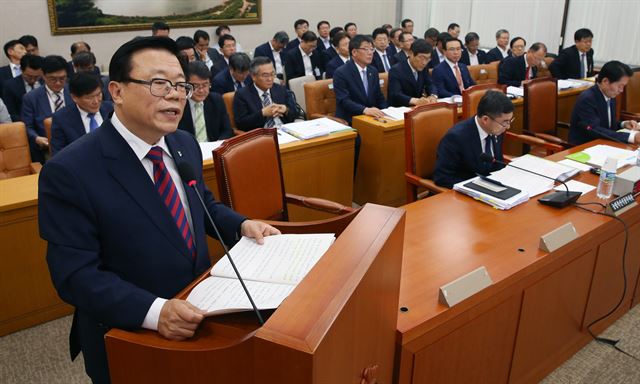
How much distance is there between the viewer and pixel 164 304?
1023 millimetres

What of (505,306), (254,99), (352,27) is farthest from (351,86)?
(352,27)

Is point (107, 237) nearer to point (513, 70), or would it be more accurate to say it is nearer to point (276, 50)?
point (513, 70)

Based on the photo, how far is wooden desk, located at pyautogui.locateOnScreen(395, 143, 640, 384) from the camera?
1.53 m

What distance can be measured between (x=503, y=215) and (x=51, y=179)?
174 centimetres

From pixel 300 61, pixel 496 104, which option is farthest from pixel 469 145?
pixel 300 61

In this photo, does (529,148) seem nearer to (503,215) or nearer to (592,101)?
(592,101)

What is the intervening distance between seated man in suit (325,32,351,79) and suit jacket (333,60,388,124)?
1.41 metres

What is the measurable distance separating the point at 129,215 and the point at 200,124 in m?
2.47

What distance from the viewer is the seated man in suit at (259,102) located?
146 inches

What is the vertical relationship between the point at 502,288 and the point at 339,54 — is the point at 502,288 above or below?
below

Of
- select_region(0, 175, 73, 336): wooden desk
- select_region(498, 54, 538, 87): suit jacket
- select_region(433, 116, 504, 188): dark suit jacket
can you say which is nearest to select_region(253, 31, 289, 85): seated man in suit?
select_region(498, 54, 538, 87): suit jacket

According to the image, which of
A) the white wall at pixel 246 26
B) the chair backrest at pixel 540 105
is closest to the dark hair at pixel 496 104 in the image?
the chair backrest at pixel 540 105

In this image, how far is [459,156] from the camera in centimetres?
276

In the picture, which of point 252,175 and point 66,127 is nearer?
point 252,175
